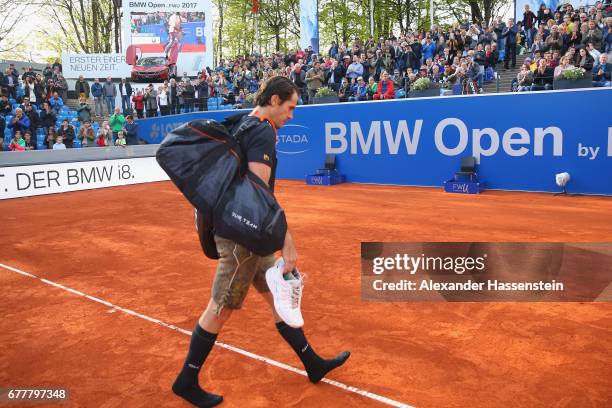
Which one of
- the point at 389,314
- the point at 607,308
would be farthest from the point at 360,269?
the point at 607,308

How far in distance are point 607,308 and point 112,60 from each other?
31697mm

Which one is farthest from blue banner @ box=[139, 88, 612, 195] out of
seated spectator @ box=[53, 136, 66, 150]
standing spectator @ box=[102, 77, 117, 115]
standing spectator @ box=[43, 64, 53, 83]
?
standing spectator @ box=[43, 64, 53, 83]

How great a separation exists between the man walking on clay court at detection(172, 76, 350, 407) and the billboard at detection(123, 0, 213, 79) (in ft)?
102

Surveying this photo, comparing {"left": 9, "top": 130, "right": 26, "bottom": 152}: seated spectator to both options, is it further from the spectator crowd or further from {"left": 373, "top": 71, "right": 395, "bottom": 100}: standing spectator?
{"left": 373, "top": 71, "right": 395, "bottom": 100}: standing spectator

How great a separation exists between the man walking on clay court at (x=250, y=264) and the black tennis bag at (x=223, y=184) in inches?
3.8

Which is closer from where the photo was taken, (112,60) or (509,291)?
(509,291)

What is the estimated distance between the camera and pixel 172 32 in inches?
1268

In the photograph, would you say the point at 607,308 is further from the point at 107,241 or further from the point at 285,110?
the point at 107,241

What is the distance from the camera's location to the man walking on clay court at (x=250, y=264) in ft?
9.78

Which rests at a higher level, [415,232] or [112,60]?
[112,60]

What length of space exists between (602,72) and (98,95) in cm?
2262

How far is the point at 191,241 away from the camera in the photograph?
8.67 m

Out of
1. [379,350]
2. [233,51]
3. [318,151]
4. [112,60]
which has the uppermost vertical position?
[233,51]

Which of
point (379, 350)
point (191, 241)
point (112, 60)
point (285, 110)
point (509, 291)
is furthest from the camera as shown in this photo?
point (112, 60)
